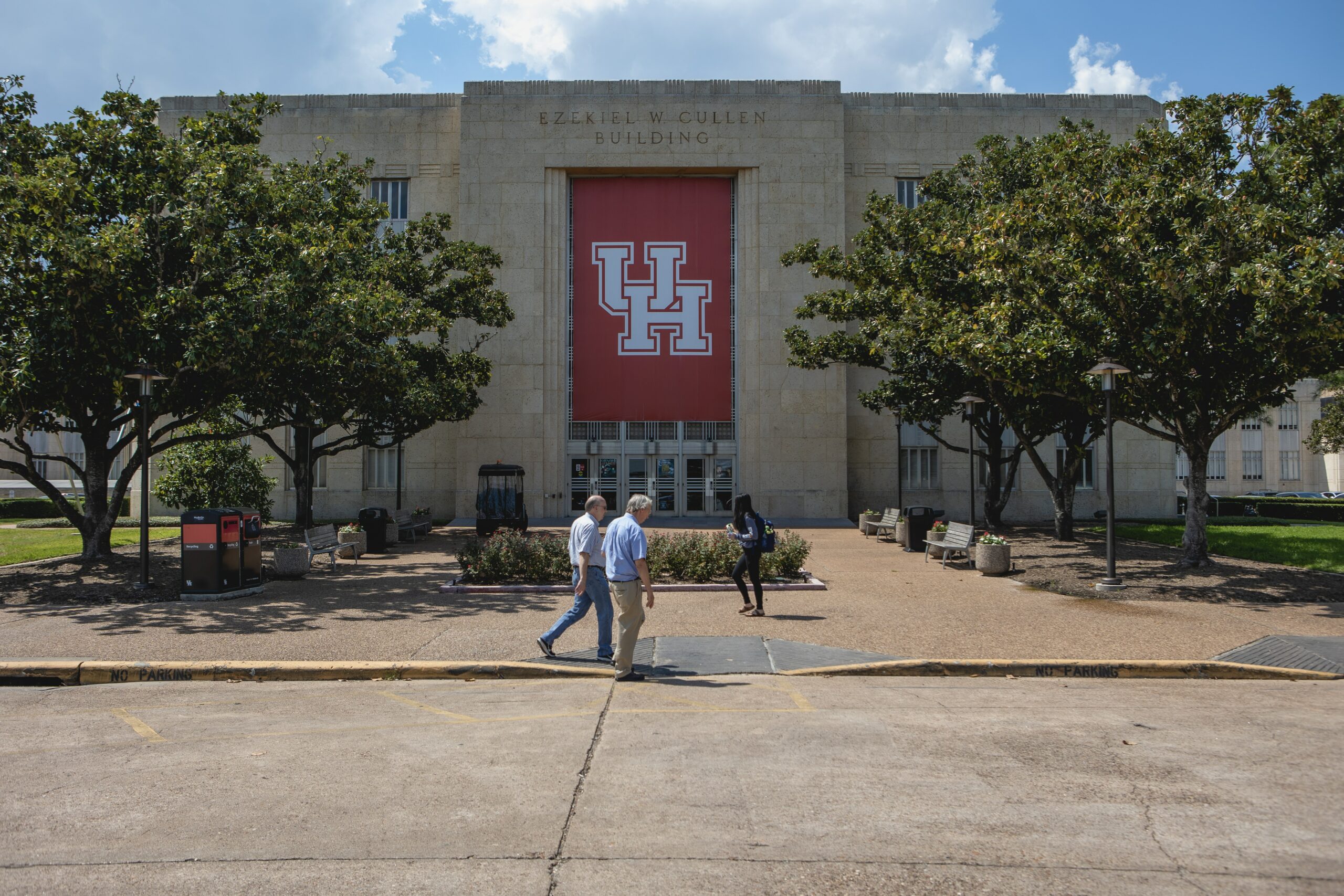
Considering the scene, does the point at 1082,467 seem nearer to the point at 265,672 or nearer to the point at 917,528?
the point at 917,528

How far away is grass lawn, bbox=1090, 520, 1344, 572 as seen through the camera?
64.6 ft

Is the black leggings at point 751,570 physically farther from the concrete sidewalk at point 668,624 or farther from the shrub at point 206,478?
the shrub at point 206,478

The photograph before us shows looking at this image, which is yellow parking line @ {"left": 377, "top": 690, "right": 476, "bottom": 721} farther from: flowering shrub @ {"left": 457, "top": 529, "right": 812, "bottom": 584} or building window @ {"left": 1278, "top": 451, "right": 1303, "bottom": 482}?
building window @ {"left": 1278, "top": 451, "right": 1303, "bottom": 482}

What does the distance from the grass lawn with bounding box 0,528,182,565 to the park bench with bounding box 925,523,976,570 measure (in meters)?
15.0

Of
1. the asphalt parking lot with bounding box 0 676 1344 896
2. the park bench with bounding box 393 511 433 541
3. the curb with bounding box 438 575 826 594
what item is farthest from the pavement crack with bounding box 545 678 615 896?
the park bench with bounding box 393 511 433 541

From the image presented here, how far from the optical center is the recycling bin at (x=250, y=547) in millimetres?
14391

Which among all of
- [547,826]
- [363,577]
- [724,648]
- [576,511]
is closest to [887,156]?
[576,511]

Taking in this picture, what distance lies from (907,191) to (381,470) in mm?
23451

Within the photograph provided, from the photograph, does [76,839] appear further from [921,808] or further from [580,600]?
[580,600]

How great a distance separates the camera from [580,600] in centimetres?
916

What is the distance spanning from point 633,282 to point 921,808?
104ft

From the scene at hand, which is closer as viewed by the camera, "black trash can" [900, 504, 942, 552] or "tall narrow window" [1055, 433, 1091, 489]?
"black trash can" [900, 504, 942, 552]

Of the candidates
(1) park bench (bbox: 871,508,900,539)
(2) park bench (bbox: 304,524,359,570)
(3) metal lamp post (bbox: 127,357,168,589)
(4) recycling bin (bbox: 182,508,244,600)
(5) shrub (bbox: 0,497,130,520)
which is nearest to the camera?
(4) recycling bin (bbox: 182,508,244,600)

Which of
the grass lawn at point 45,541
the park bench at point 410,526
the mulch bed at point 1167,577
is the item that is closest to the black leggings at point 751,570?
the mulch bed at point 1167,577
